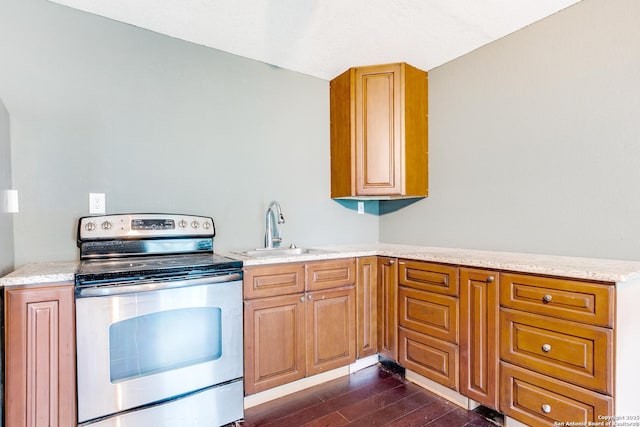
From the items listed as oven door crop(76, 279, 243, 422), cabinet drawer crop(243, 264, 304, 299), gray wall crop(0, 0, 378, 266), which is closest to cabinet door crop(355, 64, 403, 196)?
gray wall crop(0, 0, 378, 266)

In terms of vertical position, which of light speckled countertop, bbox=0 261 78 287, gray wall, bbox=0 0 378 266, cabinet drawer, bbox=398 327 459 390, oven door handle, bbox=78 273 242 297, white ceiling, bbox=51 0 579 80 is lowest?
cabinet drawer, bbox=398 327 459 390

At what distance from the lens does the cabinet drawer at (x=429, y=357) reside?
1966 millimetres

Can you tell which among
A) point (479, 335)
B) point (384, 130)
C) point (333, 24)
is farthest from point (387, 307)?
point (333, 24)

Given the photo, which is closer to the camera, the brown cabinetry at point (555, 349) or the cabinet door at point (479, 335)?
the brown cabinetry at point (555, 349)

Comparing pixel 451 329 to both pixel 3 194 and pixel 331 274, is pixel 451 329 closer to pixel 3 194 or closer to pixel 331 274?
pixel 331 274

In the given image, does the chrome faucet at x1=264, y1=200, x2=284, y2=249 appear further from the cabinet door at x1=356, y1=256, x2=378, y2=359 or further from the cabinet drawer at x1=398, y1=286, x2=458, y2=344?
the cabinet drawer at x1=398, y1=286, x2=458, y2=344

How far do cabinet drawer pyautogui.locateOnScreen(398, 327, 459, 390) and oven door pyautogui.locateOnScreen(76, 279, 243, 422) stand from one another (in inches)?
43.4

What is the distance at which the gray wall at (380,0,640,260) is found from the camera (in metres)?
1.72

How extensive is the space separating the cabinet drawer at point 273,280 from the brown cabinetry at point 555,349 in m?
Result: 1.14

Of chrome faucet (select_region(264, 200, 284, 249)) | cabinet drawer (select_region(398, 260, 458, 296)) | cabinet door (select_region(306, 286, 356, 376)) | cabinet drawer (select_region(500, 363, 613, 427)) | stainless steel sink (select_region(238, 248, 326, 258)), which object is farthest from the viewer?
chrome faucet (select_region(264, 200, 284, 249))

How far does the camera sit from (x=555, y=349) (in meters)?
1.54

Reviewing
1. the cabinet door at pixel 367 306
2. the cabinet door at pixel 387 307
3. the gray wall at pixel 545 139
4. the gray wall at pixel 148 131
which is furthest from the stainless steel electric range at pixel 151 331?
the gray wall at pixel 545 139

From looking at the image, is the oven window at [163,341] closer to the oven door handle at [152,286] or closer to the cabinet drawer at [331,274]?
the oven door handle at [152,286]

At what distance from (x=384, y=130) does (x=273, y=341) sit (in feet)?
5.47
